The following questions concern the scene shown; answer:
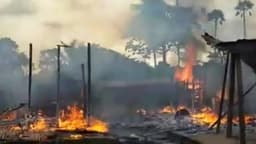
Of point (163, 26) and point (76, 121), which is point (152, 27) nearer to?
point (163, 26)

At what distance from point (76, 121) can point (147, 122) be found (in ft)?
23.1

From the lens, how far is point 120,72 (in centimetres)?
6944

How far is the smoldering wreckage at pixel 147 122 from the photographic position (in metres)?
20.8

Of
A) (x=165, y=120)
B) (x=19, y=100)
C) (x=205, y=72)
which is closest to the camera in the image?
(x=165, y=120)

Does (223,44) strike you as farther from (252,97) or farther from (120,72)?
(120,72)

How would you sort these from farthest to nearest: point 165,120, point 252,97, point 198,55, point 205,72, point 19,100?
1. point 198,55
2. point 205,72
3. point 19,100
4. point 252,97
5. point 165,120

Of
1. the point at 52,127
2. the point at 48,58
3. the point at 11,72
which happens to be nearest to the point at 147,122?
the point at 52,127

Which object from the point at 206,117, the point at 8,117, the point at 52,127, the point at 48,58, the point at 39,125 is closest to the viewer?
the point at 52,127

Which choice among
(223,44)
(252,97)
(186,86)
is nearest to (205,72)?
(186,86)

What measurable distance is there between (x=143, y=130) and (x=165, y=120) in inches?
310

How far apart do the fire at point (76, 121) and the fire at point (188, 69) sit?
75.0 ft

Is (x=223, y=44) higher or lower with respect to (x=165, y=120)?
higher

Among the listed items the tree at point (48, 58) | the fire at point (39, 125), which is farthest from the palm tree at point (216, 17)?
the fire at point (39, 125)

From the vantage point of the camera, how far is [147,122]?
48.2 meters
